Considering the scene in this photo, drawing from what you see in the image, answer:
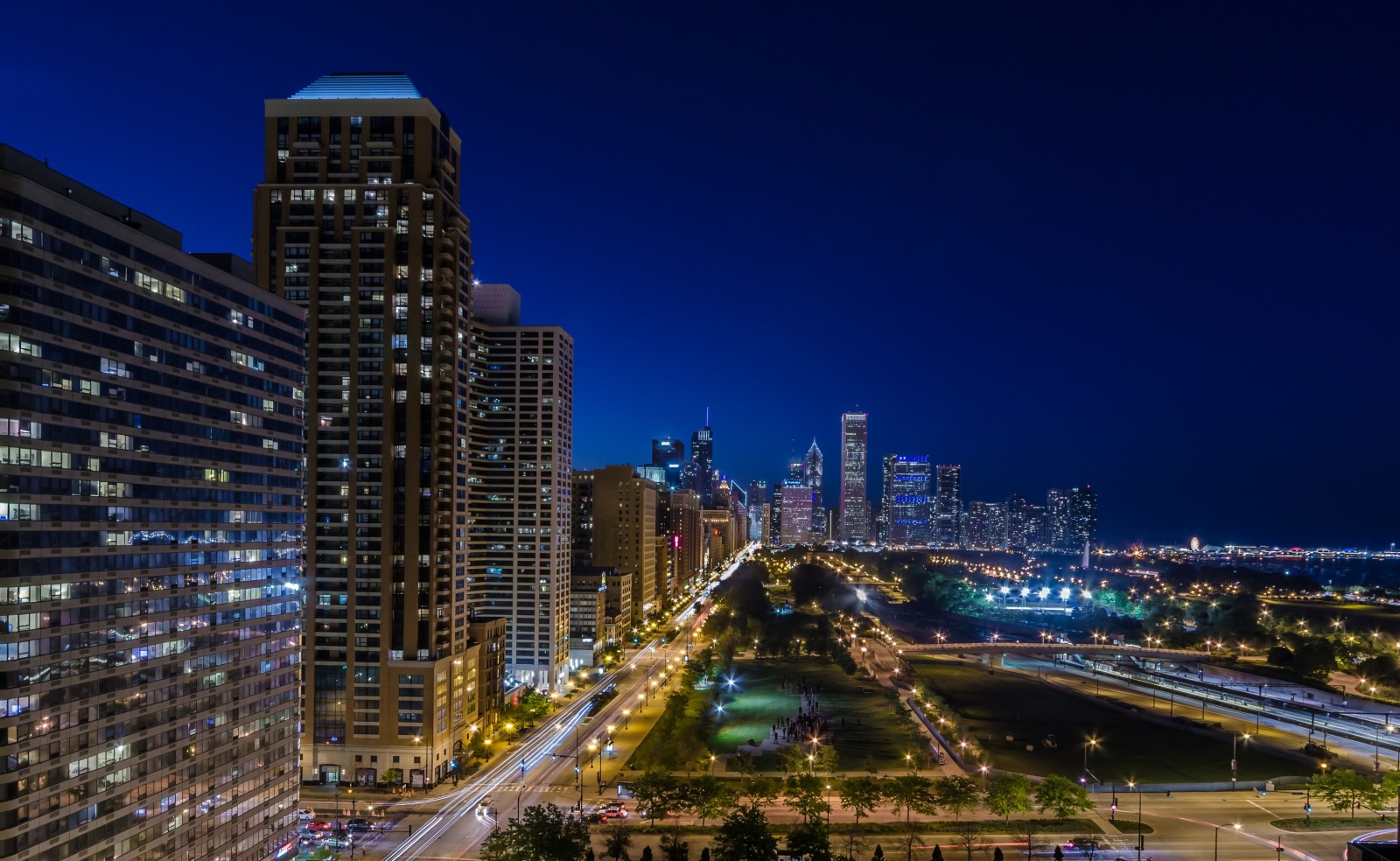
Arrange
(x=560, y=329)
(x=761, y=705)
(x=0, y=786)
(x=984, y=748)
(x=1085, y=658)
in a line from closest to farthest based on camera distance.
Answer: (x=0, y=786) < (x=984, y=748) < (x=761, y=705) < (x=560, y=329) < (x=1085, y=658)

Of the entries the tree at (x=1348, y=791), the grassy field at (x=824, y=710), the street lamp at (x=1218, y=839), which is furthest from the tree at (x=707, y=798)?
the tree at (x=1348, y=791)

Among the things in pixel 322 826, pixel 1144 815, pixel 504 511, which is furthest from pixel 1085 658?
pixel 322 826

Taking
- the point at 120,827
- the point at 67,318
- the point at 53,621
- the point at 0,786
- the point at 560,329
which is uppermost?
the point at 560,329

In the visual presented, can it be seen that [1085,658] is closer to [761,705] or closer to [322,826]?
[761,705]

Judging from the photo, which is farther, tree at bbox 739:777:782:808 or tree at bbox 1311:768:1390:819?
tree at bbox 1311:768:1390:819

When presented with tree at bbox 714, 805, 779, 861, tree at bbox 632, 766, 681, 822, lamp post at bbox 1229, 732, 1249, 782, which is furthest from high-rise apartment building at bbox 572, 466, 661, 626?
tree at bbox 714, 805, 779, 861

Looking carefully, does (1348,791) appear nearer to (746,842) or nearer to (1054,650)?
(746,842)

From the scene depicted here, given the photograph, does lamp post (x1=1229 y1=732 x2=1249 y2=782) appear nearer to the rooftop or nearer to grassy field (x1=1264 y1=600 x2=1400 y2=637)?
grassy field (x1=1264 y1=600 x2=1400 y2=637)
